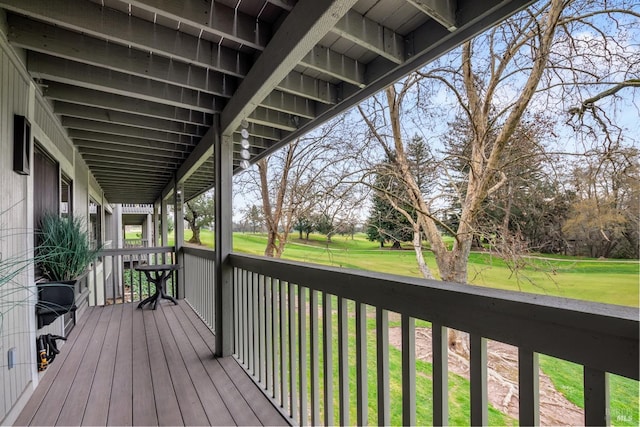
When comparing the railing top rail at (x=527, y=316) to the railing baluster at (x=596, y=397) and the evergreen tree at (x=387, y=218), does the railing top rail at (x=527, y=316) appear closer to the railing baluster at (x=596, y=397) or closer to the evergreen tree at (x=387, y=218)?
the railing baluster at (x=596, y=397)

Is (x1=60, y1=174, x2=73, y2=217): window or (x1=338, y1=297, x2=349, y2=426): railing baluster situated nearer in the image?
(x1=338, y1=297, x2=349, y2=426): railing baluster

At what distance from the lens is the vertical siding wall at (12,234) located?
1.93m

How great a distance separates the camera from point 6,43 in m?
2.00

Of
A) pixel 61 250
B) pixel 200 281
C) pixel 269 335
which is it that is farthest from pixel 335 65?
pixel 200 281

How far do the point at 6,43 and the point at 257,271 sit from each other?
2191 mm

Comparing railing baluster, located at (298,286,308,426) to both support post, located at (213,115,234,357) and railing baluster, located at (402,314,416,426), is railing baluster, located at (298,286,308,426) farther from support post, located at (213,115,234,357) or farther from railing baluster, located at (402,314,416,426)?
support post, located at (213,115,234,357)

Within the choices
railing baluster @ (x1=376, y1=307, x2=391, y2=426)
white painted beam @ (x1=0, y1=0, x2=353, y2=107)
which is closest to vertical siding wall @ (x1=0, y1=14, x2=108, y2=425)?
white painted beam @ (x1=0, y1=0, x2=353, y2=107)

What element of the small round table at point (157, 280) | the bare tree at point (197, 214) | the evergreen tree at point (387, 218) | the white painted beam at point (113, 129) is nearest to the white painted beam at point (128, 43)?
the white painted beam at point (113, 129)

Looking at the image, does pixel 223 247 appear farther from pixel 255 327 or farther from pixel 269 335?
pixel 269 335

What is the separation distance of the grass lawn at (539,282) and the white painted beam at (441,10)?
5.09ft

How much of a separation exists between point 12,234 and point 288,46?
2130 millimetres

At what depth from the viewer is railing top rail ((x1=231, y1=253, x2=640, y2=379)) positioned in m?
0.69

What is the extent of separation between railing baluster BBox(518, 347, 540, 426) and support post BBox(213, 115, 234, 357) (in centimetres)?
262

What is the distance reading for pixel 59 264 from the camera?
9.29ft
